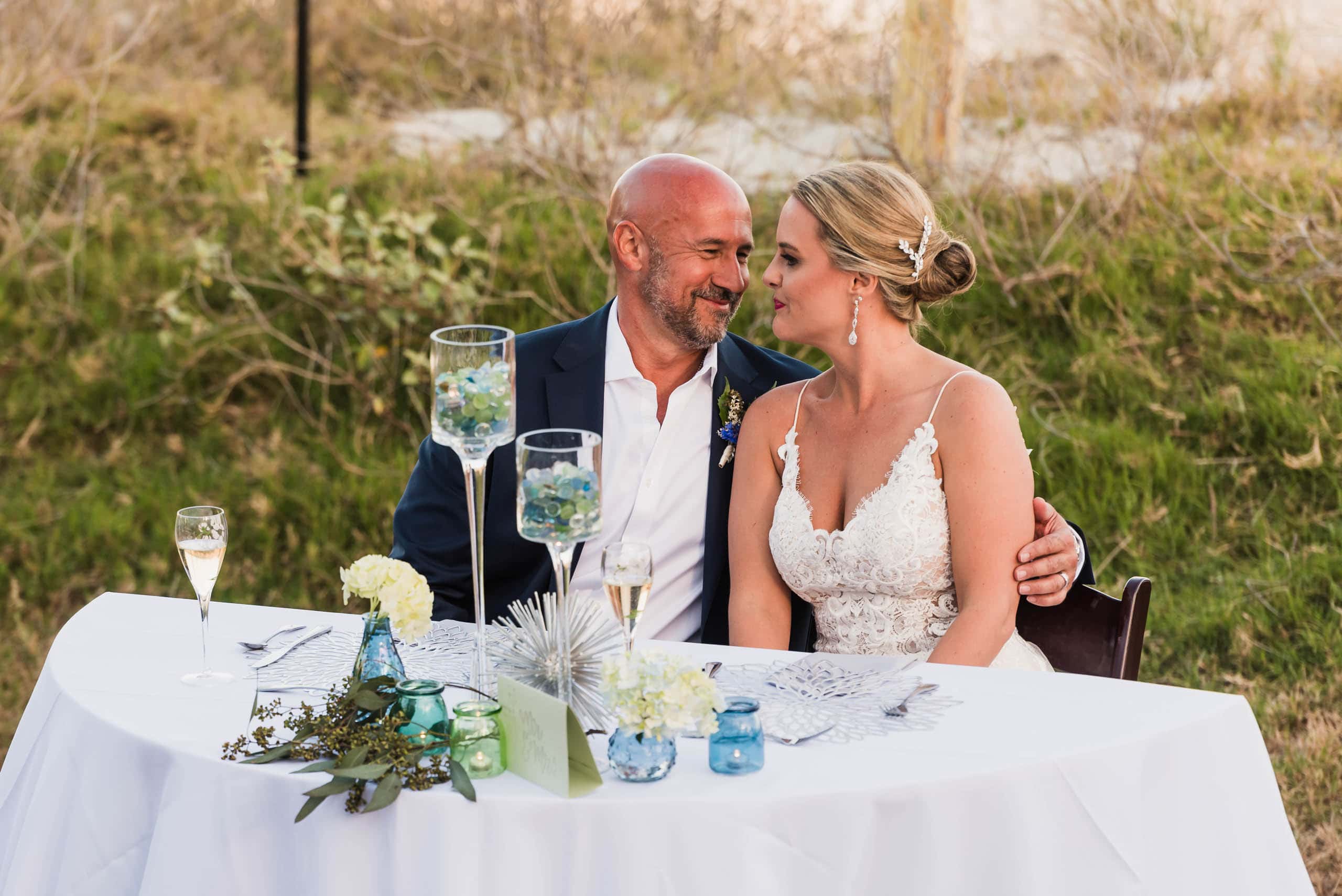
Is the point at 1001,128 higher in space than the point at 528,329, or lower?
higher

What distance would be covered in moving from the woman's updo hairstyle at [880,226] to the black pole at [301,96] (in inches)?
167

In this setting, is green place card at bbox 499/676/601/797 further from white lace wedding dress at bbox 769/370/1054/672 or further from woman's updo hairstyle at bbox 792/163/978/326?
woman's updo hairstyle at bbox 792/163/978/326

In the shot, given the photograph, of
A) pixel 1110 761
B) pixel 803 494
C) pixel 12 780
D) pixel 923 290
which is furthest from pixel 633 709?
pixel 923 290

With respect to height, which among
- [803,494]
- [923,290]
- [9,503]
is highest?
[923,290]

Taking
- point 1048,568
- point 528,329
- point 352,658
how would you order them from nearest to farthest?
1. point 352,658
2. point 1048,568
3. point 528,329

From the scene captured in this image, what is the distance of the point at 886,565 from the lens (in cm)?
288

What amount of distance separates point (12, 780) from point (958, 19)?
4.58 meters

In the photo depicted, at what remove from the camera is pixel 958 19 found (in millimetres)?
5594

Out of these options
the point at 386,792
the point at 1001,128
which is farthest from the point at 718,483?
the point at 1001,128

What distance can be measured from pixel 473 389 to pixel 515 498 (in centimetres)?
124

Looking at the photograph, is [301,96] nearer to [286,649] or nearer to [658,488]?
[658,488]

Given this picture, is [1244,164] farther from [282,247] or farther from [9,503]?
[9,503]

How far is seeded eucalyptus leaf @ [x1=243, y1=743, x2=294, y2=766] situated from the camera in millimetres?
1889

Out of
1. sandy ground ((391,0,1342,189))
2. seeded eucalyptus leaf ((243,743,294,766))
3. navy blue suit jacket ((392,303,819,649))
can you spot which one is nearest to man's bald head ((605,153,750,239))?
navy blue suit jacket ((392,303,819,649))
